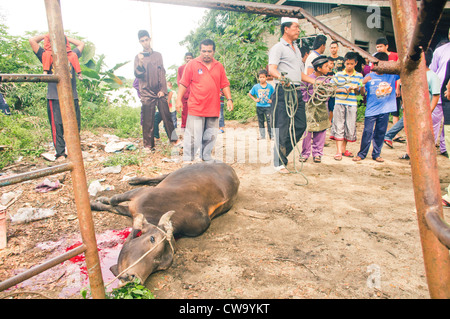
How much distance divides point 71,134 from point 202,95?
145 inches

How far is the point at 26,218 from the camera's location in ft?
9.87

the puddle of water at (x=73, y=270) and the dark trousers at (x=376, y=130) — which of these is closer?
the puddle of water at (x=73, y=270)

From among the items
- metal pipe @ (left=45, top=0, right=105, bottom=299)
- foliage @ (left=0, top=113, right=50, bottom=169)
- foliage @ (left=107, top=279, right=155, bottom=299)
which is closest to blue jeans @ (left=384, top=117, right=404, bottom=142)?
foliage @ (left=107, top=279, right=155, bottom=299)

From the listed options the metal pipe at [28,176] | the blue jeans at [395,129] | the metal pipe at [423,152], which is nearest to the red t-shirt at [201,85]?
the metal pipe at [28,176]

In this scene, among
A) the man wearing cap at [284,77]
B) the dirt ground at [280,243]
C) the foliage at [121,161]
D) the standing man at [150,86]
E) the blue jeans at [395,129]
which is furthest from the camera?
the blue jeans at [395,129]

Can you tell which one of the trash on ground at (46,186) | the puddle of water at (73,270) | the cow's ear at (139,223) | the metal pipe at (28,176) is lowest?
the puddle of water at (73,270)

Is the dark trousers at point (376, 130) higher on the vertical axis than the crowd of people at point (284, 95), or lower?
lower

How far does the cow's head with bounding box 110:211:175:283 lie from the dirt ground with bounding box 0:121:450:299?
0.12 metres

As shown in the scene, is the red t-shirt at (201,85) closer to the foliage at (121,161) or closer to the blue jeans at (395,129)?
the foliage at (121,161)

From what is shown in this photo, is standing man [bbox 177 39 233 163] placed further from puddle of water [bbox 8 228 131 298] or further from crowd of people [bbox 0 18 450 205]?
puddle of water [bbox 8 228 131 298]

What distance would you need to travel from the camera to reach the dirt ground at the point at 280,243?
2.04 meters

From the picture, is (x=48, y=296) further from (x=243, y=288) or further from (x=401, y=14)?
(x=401, y=14)

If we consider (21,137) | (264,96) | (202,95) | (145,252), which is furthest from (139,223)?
(264,96)

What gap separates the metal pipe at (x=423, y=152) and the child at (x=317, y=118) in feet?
13.1
